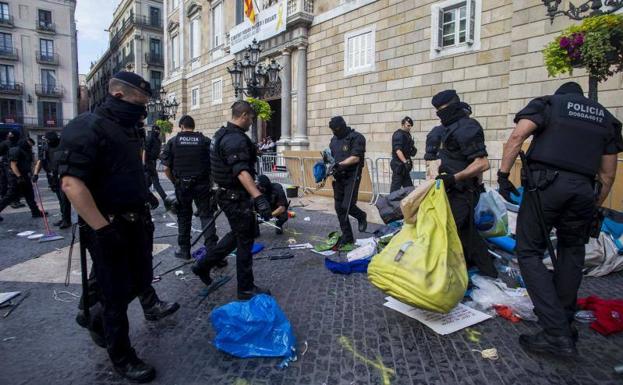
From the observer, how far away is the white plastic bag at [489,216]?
13.8ft

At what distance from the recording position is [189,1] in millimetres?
26500

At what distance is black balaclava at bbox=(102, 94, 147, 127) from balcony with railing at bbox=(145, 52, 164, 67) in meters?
44.2

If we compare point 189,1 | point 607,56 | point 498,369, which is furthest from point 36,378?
point 189,1

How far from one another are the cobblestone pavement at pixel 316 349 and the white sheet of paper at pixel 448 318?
2.5 inches

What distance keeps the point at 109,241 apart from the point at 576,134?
10.4ft

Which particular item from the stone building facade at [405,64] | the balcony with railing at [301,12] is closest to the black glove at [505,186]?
the stone building facade at [405,64]

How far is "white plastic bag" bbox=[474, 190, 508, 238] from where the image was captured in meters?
4.21

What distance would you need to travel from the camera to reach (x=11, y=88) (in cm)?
3831

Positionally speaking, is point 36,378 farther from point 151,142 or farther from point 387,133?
point 387,133

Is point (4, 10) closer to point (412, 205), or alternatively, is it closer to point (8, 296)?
point (8, 296)

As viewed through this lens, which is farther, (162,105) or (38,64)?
(38,64)

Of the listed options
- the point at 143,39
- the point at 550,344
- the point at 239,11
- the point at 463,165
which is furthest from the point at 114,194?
the point at 143,39

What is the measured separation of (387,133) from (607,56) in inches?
344

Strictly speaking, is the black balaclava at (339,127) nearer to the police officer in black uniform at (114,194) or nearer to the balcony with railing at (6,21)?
the police officer in black uniform at (114,194)
